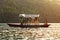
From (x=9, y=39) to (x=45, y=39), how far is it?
5.38 meters

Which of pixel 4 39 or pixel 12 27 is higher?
pixel 4 39

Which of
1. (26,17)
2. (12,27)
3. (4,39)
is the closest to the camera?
(4,39)

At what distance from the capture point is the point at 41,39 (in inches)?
1695

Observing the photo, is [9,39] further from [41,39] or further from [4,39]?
[41,39]

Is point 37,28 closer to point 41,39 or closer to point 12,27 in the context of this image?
point 12,27

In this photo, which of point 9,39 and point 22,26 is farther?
point 22,26

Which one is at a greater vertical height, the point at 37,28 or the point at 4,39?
the point at 4,39

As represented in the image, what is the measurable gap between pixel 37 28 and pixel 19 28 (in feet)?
13.3

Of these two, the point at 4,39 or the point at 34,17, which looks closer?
the point at 4,39

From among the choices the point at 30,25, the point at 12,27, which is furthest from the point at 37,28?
the point at 12,27

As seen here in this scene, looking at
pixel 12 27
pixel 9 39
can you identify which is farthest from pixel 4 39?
pixel 12 27

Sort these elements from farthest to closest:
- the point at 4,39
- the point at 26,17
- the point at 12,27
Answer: the point at 12,27 < the point at 26,17 < the point at 4,39

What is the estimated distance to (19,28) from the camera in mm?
65875

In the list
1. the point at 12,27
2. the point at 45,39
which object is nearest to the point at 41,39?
the point at 45,39
